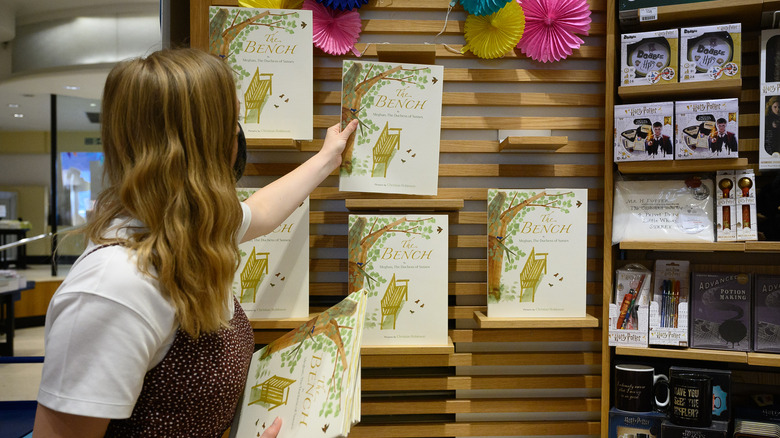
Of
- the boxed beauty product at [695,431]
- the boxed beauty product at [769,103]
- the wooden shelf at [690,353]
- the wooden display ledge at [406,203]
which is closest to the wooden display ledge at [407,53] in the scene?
the wooden display ledge at [406,203]

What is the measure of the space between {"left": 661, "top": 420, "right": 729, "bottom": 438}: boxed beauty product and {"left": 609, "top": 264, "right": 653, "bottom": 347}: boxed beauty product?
302mm

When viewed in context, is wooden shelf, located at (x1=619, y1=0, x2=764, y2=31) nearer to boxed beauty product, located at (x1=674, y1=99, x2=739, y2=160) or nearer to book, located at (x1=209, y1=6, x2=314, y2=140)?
boxed beauty product, located at (x1=674, y1=99, x2=739, y2=160)

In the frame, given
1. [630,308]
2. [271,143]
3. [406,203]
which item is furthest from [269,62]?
[630,308]

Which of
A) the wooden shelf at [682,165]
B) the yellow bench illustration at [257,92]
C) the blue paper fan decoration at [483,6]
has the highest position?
the blue paper fan decoration at [483,6]

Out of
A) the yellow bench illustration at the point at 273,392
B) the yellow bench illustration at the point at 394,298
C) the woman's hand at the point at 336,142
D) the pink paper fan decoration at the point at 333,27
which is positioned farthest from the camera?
the pink paper fan decoration at the point at 333,27

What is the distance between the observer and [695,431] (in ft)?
6.75

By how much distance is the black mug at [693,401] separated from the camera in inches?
80.9

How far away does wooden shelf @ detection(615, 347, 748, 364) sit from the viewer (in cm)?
207

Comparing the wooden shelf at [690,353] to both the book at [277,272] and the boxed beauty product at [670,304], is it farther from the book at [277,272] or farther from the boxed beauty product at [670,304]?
the book at [277,272]

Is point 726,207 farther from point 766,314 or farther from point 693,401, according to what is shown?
point 693,401

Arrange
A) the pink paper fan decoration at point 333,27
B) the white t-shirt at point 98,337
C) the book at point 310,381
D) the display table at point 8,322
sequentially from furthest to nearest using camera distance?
the display table at point 8,322, the pink paper fan decoration at point 333,27, the book at point 310,381, the white t-shirt at point 98,337

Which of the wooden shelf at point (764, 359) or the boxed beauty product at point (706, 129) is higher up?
the boxed beauty product at point (706, 129)

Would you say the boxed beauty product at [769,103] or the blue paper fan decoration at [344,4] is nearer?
the boxed beauty product at [769,103]

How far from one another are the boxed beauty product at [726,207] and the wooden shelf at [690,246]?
68 millimetres
